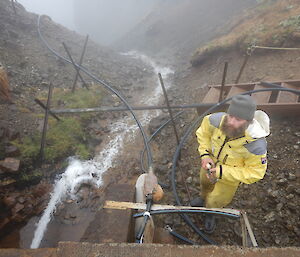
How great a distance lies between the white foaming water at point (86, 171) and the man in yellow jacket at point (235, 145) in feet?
11.0

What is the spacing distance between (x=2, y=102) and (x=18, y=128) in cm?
116

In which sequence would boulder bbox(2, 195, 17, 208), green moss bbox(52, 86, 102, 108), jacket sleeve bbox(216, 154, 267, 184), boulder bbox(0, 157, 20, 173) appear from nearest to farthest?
jacket sleeve bbox(216, 154, 267, 184) → boulder bbox(2, 195, 17, 208) → boulder bbox(0, 157, 20, 173) → green moss bbox(52, 86, 102, 108)

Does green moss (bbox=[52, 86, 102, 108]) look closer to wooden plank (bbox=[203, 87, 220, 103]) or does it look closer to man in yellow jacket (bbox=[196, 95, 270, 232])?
wooden plank (bbox=[203, 87, 220, 103])

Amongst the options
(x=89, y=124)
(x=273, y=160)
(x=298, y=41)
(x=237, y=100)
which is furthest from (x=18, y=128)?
(x=298, y=41)

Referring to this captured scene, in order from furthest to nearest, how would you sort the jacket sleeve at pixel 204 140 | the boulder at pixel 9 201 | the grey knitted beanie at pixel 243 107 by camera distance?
the boulder at pixel 9 201 < the jacket sleeve at pixel 204 140 < the grey knitted beanie at pixel 243 107

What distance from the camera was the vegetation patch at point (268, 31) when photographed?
7510 millimetres

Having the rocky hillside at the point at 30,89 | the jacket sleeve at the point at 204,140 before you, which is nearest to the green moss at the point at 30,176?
the rocky hillside at the point at 30,89

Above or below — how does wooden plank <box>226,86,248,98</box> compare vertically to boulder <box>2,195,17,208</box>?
above

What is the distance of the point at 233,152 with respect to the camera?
278 centimetres

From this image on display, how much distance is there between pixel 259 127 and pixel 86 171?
182 inches

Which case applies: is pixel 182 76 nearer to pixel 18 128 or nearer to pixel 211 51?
pixel 211 51

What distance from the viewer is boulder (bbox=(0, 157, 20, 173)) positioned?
14.6 ft

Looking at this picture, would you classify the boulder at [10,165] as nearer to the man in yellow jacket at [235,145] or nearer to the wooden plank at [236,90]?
the man in yellow jacket at [235,145]

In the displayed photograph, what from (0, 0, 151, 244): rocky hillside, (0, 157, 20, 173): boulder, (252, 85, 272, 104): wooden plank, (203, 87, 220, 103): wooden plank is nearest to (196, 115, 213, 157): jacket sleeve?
(252, 85, 272, 104): wooden plank
